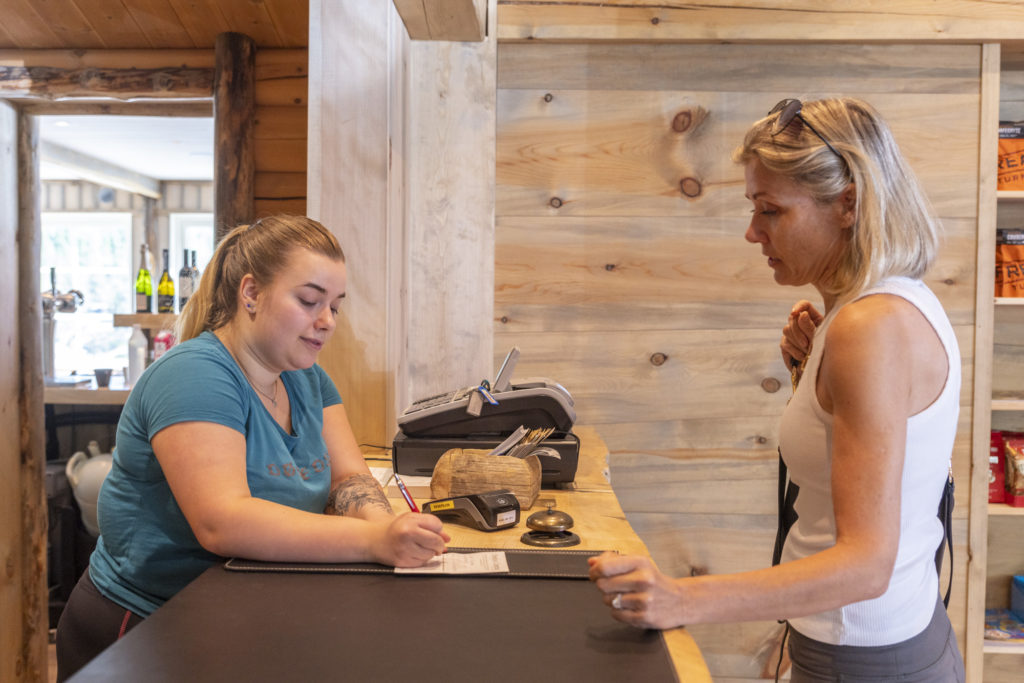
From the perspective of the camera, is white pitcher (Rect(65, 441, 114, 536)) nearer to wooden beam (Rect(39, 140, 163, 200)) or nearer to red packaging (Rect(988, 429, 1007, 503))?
wooden beam (Rect(39, 140, 163, 200))

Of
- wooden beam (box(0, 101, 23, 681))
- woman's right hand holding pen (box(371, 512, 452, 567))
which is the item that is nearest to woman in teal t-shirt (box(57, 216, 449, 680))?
woman's right hand holding pen (box(371, 512, 452, 567))

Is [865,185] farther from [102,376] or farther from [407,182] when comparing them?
[102,376]

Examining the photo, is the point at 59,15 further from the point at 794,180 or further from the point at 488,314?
the point at 794,180

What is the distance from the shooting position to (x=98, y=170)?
7.87 m

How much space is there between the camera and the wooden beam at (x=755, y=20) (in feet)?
7.97

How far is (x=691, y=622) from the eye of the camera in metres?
0.98

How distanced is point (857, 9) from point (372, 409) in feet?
6.32

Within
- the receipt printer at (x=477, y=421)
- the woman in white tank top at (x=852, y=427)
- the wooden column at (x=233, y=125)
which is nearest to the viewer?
the woman in white tank top at (x=852, y=427)

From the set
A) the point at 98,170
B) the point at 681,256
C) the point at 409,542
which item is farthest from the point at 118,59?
the point at 98,170

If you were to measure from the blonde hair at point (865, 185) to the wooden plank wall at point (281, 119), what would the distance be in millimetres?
2567

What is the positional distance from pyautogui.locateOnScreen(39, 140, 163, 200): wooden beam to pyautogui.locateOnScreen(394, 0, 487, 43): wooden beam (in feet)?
18.4

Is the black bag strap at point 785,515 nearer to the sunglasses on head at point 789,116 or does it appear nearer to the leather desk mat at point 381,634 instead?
the leather desk mat at point 381,634

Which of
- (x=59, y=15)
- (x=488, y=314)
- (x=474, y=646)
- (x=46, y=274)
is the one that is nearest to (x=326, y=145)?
(x=488, y=314)

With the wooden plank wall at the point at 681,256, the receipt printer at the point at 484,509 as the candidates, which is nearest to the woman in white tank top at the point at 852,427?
the receipt printer at the point at 484,509
